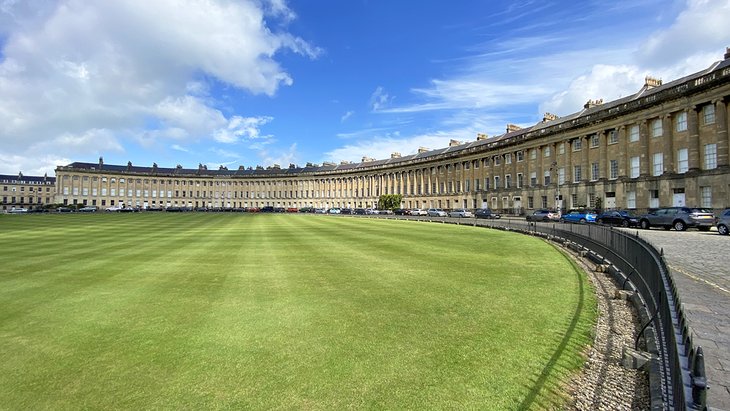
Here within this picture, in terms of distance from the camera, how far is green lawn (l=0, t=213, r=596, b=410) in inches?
190

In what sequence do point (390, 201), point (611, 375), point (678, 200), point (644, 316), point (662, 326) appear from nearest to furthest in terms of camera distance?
point (611, 375) < point (662, 326) < point (644, 316) < point (678, 200) < point (390, 201)

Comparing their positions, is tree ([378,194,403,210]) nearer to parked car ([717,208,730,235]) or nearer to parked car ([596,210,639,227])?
parked car ([596,210,639,227])

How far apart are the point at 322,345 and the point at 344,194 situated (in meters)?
132

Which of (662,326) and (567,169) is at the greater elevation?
(567,169)

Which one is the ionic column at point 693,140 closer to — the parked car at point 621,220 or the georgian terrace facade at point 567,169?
the georgian terrace facade at point 567,169

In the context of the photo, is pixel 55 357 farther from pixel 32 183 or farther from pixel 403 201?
pixel 32 183

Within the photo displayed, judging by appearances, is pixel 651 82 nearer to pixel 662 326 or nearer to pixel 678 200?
pixel 678 200

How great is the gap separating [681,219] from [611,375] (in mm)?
32631

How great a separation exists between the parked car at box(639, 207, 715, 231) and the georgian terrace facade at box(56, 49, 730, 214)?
45.3 ft

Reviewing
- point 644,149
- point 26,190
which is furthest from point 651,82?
point 26,190

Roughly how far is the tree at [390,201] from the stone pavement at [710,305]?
91.0 meters

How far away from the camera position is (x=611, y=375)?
209 inches

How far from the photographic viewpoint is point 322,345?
6.27m

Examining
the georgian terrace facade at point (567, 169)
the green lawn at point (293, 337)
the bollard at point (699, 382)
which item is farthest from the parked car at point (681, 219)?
the bollard at point (699, 382)
